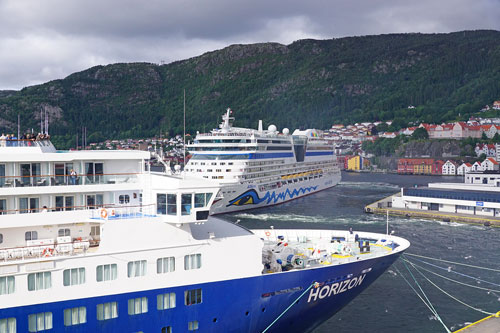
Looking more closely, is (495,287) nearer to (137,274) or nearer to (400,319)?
(400,319)

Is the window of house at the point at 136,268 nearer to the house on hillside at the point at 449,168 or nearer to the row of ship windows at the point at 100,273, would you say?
the row of ship windows at the point at 100,273

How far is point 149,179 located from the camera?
1498 cm

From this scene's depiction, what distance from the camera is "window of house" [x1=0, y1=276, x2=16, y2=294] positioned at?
12.1m

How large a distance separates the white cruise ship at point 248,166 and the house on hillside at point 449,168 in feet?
214

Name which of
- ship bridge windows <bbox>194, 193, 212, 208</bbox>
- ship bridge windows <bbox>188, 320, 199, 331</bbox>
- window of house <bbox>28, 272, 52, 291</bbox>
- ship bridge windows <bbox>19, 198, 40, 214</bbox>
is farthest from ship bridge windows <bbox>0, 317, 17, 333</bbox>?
ship bridge windows <bbox>194, 193, 212, 208</bbox>

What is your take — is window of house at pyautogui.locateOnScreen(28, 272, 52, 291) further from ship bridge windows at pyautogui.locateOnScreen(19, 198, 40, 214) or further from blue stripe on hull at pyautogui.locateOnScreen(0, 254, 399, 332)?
ship bridge windows at pyautogui.locateOnScreen(19, 198, 40, 214)

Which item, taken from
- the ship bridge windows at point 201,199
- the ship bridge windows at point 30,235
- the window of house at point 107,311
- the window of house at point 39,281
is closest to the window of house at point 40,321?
the window of house at point 39,281

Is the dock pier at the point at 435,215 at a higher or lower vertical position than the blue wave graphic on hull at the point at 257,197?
lower

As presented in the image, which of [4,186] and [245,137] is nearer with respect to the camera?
[4,186]

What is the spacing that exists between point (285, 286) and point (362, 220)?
110ft

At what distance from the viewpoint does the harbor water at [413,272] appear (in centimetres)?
2114

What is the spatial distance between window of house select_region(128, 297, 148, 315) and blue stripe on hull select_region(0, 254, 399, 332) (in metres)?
0.10

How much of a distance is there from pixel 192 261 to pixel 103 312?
9.22 ft

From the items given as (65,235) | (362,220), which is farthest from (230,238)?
(362,220)
